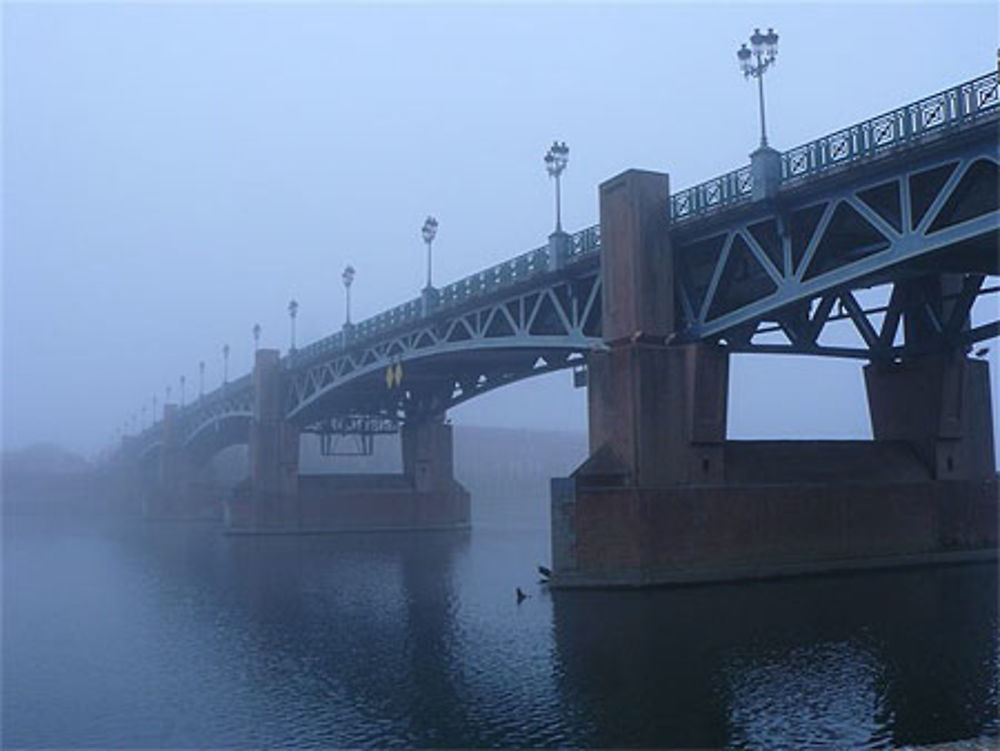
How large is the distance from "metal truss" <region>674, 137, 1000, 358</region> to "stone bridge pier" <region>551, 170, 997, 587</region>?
1.37m

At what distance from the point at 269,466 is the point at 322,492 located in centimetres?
460

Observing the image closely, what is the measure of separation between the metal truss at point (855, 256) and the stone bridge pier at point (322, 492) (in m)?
41.9

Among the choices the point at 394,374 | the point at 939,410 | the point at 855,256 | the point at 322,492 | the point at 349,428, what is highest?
the point at 855,256

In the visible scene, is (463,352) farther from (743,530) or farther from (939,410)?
(939,410)

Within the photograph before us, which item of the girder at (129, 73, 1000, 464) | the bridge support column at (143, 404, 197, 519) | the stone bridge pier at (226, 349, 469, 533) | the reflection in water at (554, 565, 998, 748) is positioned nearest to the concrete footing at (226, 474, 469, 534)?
the stone bridge pier at (226, 349, 469, 533)

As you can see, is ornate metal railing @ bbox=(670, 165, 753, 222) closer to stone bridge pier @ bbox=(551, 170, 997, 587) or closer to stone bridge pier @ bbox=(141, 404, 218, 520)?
stone bridge pier @ bbox=(551, 170, 997, 587)

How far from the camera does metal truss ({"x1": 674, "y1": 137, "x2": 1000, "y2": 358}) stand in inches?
1062

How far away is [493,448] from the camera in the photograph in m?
197

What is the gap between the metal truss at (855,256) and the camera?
88.5 ft

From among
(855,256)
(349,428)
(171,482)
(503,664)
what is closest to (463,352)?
(855,256)

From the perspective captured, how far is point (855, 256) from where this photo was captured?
33.8 metres

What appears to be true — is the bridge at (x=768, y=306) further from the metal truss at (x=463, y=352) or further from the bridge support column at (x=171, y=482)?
the bridge support column at (x=171, y=482)

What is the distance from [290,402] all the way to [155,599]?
41209 millimetres

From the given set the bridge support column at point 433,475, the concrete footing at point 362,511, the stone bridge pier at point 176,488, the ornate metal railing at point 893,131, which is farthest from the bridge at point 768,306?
the stone bridge pier at point 176,488
